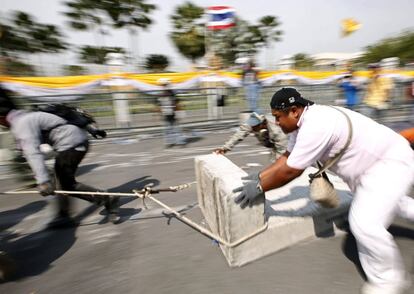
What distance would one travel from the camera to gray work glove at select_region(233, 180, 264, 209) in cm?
272

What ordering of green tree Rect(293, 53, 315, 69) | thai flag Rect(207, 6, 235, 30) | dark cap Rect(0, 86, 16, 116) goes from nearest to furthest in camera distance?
dark cap Rect(0, 86, 16, 116) → thai flag Rect(207, 6, 235, 30) → green tree Rect(293, 53, 315, 69)

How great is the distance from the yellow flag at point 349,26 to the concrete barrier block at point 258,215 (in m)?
11.0

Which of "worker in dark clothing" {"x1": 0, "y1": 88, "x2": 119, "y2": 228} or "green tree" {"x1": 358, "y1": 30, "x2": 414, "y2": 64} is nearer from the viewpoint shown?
"worker in dark clothing" {"x1": 0, "y1": 88, "x2": 119, "y2": 228}

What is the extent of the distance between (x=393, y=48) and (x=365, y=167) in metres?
50.7

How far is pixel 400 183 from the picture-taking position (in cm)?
233

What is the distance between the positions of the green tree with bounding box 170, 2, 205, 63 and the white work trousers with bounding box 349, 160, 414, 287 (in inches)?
1301

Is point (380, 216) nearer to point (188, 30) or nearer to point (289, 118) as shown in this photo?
point (289, 118)

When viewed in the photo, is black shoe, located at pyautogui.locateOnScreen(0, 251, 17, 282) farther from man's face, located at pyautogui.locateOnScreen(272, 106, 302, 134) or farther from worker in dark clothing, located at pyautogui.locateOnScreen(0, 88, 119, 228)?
man's face, located at pyautogui.locateOnScreen(272, 106, 302, 134)

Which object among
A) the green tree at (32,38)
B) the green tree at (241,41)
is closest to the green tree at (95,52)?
the green tree at (32,38)

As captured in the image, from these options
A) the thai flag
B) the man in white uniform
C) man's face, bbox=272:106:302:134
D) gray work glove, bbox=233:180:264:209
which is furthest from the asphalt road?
the thai flag

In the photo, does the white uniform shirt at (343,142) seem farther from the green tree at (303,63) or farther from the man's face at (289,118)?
the green tree at (303,63)

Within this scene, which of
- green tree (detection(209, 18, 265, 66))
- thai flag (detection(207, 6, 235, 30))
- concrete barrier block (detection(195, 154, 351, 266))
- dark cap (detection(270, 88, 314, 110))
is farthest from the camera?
green tree (detection(209, 18, 265, 66))

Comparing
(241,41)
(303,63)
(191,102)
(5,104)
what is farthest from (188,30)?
(5,104)

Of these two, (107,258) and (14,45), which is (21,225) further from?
(14,45)
